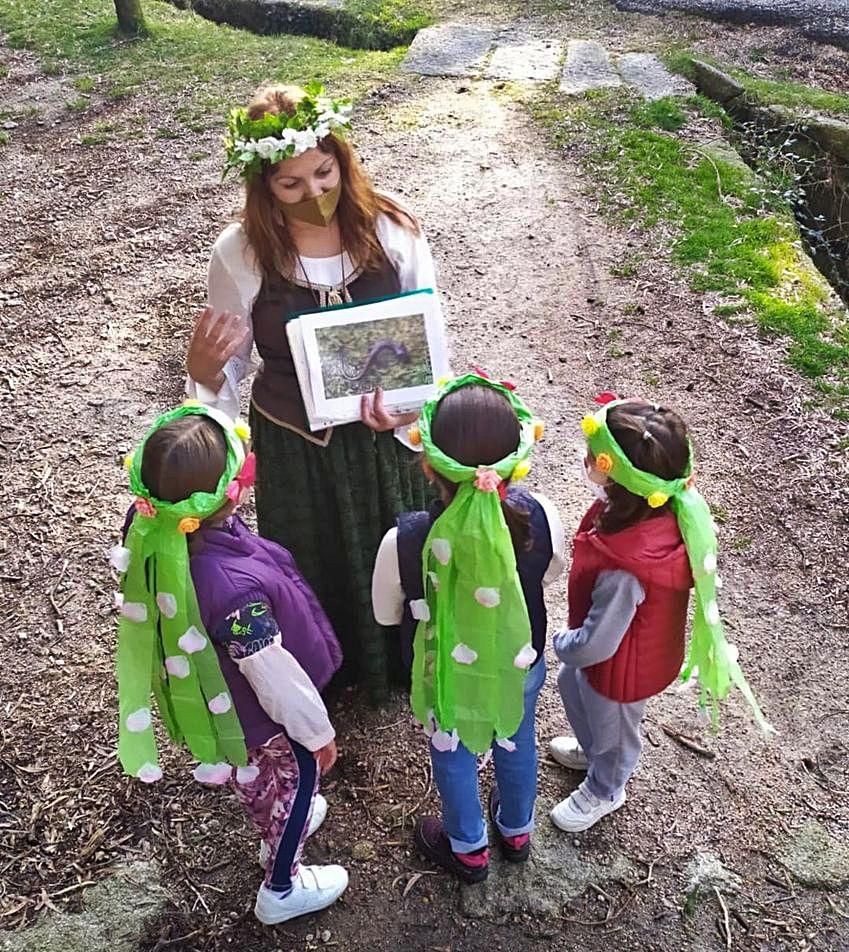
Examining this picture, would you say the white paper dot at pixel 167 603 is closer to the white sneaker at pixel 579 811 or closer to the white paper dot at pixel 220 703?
the white paper dot at pixel 220 703

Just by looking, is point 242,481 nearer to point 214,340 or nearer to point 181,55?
point 214,340

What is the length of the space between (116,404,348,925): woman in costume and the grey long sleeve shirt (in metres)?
0.63

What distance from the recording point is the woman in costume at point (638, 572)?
2.06 meters

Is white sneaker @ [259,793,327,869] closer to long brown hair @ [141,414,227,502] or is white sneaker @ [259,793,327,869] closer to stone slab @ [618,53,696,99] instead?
long brown hair @ [141,414,227,502]

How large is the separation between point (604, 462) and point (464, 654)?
56 cm

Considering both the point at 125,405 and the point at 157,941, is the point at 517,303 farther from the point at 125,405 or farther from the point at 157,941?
the point at 157,941

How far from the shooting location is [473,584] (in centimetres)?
204

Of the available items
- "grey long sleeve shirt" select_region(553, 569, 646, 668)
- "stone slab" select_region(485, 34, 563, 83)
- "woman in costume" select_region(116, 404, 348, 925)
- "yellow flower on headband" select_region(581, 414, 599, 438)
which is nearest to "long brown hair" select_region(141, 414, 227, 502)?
"woman in costume" select_region(116, 404, 348, 925)

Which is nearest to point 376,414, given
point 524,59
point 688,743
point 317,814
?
point 317,814

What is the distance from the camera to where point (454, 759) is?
2420 millimetres

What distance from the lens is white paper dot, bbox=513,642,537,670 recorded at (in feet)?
7.04

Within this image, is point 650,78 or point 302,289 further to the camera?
point 650,78

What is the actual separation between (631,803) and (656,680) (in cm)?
71

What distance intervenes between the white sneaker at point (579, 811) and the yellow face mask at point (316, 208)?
185cm
